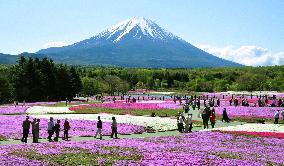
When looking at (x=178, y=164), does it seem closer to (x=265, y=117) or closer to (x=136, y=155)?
(x=136, y=155)

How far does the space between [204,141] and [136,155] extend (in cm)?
943

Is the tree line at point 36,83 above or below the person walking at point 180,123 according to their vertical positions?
above

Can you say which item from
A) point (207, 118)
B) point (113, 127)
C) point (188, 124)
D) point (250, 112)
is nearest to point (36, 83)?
point (250, 112)

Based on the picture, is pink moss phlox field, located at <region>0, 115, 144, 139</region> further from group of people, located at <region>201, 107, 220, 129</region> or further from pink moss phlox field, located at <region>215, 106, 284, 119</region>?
pink moss phlox field, located at <region>215, 106, 284, 119</region>

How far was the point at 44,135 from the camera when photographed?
123 ft

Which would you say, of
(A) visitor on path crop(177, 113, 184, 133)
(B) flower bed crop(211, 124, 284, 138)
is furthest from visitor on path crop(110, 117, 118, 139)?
(B) flower bed crop(211, 124, 284, 138)

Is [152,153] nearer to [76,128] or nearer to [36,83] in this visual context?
[76,128]

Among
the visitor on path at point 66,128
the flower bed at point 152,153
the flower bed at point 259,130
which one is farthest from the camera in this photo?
the flower bed at point 259,130

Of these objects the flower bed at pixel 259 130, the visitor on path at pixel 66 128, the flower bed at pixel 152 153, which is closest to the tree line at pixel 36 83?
the flower bed at pixel 259 130

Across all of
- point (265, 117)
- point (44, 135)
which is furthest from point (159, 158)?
point (265, 117)

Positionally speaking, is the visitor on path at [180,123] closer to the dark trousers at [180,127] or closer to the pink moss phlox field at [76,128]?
the dark trousers at [180,127]

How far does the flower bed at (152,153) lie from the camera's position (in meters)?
23.0

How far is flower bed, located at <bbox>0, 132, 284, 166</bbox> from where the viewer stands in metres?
23.0

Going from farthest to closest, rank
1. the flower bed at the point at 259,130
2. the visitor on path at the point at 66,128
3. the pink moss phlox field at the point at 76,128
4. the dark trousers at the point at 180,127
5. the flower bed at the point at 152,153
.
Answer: the dark trousers at the point at 180,127, the flower bed at the point at 259,130, the pink moss phlox field at the point at 76,128, the visitor on path at the point at 66,128, the flower bed at the point at 152,153
